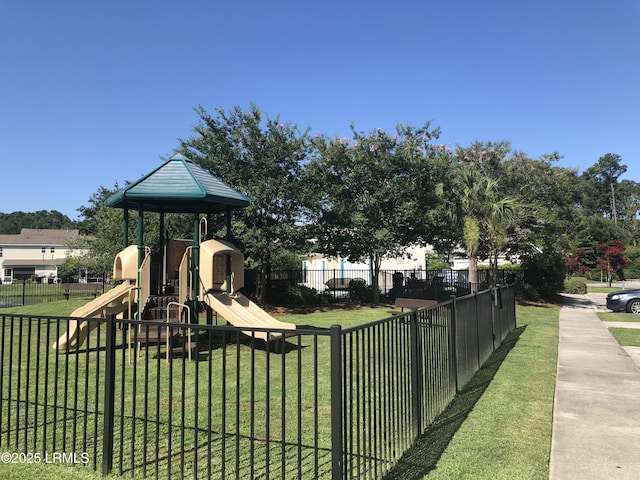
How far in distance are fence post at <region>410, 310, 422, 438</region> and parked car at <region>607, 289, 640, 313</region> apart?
1704 cm

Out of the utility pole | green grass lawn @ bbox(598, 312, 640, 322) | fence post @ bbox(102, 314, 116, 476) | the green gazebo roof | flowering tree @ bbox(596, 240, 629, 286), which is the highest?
the utility pole

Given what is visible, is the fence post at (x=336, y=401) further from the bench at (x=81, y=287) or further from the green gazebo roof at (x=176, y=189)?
the bench at (x=81, y=287)

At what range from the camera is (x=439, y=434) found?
455 centimetres

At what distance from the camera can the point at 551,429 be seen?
4.76 meters

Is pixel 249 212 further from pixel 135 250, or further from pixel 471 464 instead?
pixel 471 464

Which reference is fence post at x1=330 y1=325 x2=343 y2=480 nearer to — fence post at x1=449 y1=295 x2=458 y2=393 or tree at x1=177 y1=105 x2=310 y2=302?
fence post at x1=449 y1=295 x2=458 y2=393

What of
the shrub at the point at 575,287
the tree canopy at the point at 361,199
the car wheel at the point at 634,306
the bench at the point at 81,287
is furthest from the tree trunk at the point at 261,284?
the shrub at the point at 575,287

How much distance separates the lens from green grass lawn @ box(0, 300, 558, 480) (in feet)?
12.0

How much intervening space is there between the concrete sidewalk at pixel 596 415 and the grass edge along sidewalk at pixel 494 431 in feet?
0.50

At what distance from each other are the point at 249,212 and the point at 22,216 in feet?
409

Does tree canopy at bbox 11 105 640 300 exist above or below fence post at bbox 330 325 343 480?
above

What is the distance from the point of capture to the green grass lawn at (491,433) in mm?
3668

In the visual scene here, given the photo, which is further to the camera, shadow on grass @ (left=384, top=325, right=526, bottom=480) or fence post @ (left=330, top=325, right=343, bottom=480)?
shadow on grass @ (left=384, top=325, right=526, bottom=480)

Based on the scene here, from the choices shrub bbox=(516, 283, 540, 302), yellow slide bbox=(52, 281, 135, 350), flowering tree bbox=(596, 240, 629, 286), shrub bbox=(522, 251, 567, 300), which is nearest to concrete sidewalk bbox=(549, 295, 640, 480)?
yellow slide bbox=(52, 281, 135, 350)
